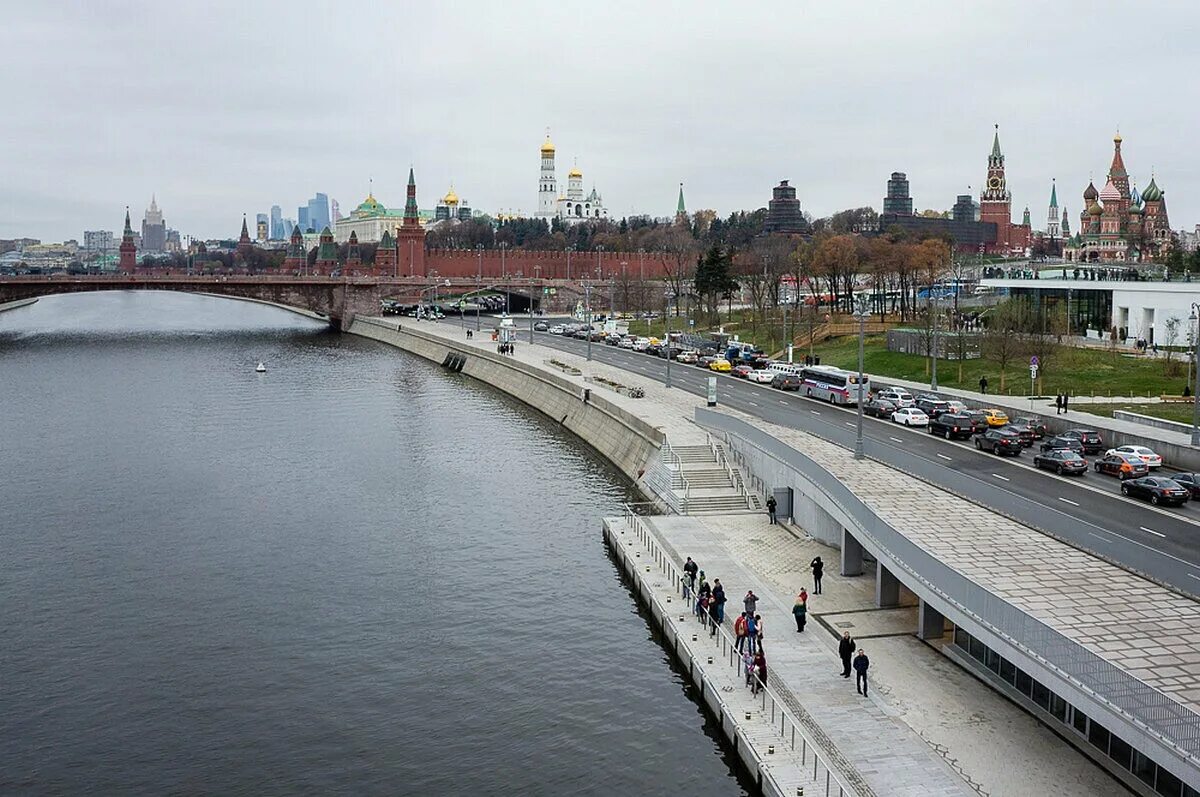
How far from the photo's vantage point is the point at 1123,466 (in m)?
38.0

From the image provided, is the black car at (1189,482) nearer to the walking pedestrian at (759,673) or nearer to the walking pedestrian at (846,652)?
the walking pedestrian at (846,652)

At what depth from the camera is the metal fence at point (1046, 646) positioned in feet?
53.1

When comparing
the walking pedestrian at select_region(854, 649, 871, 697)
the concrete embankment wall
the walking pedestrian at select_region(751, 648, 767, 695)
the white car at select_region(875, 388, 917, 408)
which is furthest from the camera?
the white car at select_region(875, 388, 917, 408)

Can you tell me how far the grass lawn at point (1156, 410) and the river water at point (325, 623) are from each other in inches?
814

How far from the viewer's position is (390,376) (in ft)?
290

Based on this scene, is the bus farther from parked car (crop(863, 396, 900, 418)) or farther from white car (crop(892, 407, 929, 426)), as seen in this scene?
white car (crop(892, 407, 929, 426))

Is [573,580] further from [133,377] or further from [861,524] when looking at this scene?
[133,377]

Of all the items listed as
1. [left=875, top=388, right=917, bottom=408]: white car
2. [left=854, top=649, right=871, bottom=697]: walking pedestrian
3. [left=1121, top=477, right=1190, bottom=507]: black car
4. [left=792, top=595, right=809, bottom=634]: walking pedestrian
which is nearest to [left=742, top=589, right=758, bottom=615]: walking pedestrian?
[left=792, top=595, right=809, bottom=634]: walking pedestrian

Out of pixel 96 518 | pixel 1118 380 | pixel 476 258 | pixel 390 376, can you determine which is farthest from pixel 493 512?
pixel 476 258

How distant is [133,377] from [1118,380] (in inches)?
2549

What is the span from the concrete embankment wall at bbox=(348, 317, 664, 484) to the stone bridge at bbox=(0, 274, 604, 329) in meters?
33.5

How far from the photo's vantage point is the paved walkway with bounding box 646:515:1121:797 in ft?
61.4

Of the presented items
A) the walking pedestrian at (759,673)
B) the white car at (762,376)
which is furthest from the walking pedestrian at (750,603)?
the white car at (762,376)

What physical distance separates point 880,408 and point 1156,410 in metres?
11.2
